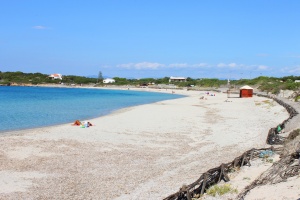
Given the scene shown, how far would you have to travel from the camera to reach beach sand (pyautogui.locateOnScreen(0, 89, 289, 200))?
9.79m

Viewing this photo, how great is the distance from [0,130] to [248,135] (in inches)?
570

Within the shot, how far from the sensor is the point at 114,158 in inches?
532

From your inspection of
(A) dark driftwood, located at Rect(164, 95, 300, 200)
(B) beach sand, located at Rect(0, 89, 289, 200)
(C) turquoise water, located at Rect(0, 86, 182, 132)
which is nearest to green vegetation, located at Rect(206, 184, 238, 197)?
(A) dark driftwood, located at Rect(164, 95, 300, 200)

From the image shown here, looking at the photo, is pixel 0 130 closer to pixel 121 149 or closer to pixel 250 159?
pixel 121 149

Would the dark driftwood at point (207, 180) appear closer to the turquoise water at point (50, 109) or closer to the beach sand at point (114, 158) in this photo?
the beach sand at point (114, 158)

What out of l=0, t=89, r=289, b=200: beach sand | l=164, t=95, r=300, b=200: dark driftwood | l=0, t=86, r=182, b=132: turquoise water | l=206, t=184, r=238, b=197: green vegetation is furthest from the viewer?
l=0, t=86, r=182, b=132: turquoise water

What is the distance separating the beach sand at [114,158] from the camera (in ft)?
32.1

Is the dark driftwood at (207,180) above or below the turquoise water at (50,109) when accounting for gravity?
above

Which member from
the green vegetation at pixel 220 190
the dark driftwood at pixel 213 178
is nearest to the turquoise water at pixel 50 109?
the dark driftwood at pixel 213 178

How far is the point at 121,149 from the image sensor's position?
49.8 feet

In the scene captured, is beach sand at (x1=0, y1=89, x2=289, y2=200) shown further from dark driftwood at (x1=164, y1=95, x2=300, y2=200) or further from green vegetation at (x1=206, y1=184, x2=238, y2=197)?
green vegetation at (x1=206, y1=184, x2=238, y2=197)

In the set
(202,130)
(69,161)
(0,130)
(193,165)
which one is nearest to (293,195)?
(193,165)

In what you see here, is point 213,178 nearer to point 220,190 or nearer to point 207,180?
point 207,180

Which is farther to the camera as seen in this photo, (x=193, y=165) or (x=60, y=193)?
(x=193, y=165)
